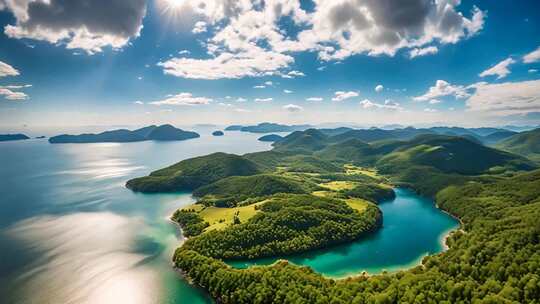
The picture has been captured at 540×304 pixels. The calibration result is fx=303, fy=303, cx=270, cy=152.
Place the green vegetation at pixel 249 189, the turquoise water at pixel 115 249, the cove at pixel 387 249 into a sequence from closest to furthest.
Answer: the turquoise water at pixel 115 249 < the cove at pixel 387 249 < the green vegetation at pixel 249 189

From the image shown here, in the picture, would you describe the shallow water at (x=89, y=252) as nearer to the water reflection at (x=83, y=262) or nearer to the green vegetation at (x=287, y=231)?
the water reflection at (x=83, y=262)

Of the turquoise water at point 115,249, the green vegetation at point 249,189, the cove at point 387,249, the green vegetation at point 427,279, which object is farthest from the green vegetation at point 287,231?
the green vegetation at point 249,189

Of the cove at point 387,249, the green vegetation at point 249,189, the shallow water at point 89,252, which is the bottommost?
the cove at point 387,249

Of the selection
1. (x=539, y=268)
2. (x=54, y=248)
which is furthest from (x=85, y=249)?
(x=539, y=268)

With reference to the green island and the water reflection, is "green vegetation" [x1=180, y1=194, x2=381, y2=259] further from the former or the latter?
the water reflection

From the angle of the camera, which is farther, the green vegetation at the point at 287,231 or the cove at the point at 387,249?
the green vegetation at the point at 287,231

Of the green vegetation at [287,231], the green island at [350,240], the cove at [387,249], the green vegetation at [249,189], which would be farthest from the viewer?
the green vegetation at [249,189]
